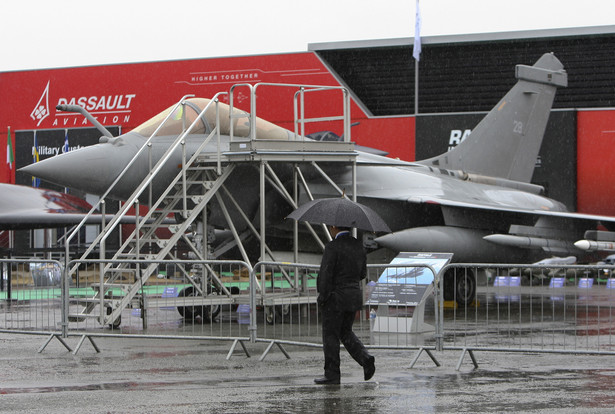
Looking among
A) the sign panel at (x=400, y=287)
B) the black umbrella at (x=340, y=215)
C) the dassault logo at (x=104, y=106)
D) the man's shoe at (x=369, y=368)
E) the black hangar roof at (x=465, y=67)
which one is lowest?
the man's shoe at (x=369, y=368)

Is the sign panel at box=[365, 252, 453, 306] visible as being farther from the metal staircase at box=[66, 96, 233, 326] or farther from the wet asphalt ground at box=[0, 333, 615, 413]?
the metal staircase at box=[66, 96, 233, 326]

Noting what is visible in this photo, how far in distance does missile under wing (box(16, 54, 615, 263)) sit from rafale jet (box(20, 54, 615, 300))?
20mm

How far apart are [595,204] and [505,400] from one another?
24.6m

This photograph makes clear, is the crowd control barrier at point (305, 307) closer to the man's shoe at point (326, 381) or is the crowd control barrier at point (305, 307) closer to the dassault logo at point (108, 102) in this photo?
the man's shoe at point (326, 381)

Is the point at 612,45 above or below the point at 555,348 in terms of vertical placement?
above

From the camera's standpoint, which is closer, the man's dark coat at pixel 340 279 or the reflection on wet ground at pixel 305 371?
the reflection on wet ground at pixel 305 371

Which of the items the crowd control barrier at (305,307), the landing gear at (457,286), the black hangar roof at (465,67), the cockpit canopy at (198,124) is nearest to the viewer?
the crowd control barrier at (305,307)

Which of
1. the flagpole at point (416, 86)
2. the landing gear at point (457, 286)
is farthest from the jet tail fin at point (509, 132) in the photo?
the flagpole at point (416, 86)

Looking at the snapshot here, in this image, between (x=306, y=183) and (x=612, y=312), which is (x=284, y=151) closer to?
(x=306, y=183)

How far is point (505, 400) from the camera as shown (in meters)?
7.25

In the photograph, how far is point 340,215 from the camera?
8.66m

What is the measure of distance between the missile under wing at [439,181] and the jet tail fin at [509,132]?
2 centimetres

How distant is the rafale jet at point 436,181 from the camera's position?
48.0 feet

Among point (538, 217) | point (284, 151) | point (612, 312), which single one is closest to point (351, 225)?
point (612, 312)
